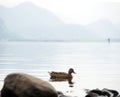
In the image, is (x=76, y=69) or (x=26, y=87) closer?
(x=26, y=87)

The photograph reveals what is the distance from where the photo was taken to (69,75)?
4800cm

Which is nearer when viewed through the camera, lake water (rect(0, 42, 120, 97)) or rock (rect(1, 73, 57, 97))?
rock (rect(1, 73, 57, 97))

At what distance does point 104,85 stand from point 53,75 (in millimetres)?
8539

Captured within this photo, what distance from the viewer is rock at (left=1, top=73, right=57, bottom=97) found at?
18.2 meters

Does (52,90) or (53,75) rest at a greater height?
(53,75)

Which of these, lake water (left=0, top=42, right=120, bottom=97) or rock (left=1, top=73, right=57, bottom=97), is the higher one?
lake water (left=0, top=42, right=120, bottom=97)

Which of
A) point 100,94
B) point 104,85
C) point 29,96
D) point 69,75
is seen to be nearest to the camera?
point 29,96

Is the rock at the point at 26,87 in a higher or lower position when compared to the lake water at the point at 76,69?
lower

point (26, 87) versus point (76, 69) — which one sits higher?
point (76, 69)

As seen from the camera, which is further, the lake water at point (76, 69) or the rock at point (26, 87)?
the lake water at point (76, 69)

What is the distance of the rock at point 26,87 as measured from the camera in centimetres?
1822

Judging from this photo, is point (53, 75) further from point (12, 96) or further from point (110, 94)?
point (12, 96)

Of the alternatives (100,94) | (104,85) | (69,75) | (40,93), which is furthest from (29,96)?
(69,75)

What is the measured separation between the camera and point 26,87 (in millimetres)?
18328
